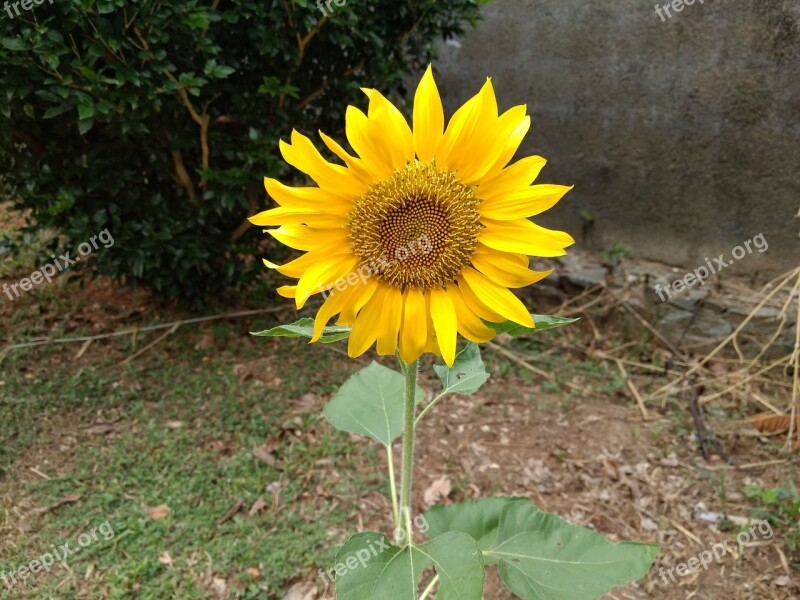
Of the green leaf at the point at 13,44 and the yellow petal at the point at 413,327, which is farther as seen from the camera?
the green leaf at the point at 13,44

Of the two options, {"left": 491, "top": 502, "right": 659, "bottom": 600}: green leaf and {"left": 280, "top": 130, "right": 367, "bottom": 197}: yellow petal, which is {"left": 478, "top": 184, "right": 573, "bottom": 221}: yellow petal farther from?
{"left": 491, "top": 502, "right": 659, "bottom": 600}: green leaf

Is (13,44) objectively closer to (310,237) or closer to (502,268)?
(310,237)

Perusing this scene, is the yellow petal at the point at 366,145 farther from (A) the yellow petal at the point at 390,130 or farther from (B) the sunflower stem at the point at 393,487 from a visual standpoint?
(B) the sunflower stem at the point at 393,487

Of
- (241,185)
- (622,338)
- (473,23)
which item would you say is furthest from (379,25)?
(622,338)
